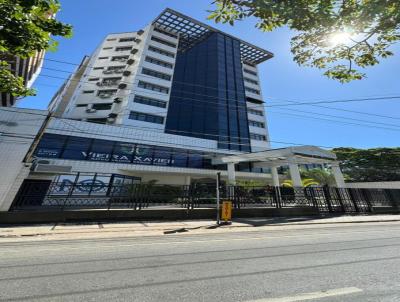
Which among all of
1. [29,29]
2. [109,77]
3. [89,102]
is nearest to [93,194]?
[29,29]

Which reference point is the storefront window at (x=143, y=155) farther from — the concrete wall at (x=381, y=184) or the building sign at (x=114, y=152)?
the concrete wall at (x=381, y=184)

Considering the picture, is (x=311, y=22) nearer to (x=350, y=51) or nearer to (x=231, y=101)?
(x=350, y=51)

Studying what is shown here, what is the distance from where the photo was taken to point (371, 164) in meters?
40.8

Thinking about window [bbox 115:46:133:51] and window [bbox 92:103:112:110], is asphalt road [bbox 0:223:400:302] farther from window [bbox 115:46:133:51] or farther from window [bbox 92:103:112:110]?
→ window [bbox 115:46:133:51]

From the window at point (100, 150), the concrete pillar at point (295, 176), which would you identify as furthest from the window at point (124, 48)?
the concrete pillar at point (295, 176)

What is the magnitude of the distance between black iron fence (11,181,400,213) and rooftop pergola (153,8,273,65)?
153 feet

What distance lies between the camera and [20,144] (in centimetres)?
1659

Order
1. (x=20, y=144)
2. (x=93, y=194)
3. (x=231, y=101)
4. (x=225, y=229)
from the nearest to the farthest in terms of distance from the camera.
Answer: (x=225, y=229), (x=93, y=194), (x=20, y=144), (x=231, y=101)

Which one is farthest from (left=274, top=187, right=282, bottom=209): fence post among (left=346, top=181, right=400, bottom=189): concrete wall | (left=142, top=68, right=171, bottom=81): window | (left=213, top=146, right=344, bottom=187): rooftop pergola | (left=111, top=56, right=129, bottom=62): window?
(left=111, top=56, right=129, bottom=62): window

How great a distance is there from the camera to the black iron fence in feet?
39.2

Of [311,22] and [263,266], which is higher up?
[311,22]

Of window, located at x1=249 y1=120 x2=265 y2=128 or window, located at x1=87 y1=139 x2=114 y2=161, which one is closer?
window, located at x1=87 y1=139 x2=114 y2=161

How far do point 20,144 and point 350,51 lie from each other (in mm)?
20711

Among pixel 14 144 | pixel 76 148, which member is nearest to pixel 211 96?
pixel 76 148
